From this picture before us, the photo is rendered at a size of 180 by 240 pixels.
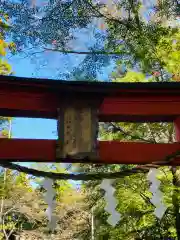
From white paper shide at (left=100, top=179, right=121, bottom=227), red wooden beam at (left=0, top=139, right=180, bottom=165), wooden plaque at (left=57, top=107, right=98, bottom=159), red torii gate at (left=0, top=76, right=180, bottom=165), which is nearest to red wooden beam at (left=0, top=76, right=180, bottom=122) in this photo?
red torii gate at (left=0, top=76, right=180, bottom=165)

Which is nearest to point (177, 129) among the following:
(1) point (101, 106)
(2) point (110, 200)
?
(1) point (101, 106)

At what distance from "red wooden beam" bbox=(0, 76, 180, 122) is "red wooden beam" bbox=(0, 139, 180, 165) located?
45 cm

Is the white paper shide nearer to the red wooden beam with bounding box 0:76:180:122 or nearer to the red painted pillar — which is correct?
the red wooden beam with bounding box 0:76:180:122

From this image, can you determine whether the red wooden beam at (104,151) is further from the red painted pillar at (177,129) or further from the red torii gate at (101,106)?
the red painted pillar at (177,129)

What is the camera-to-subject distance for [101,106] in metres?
4.85

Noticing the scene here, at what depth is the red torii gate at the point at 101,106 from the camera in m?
4.51

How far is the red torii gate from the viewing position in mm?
4508

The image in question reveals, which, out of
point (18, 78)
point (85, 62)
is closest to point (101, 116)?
point (18, 78)

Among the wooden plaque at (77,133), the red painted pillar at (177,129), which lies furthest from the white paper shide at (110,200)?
the red painted pillar at (177,129)

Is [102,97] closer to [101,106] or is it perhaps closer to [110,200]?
[101,106]

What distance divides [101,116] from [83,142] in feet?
1.69

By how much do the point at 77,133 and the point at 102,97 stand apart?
0.56 m

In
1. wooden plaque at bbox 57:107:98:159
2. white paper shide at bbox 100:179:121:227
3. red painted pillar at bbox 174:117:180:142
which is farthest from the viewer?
red painted pillar at bbox 174:117:180:142

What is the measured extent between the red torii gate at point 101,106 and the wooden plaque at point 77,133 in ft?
0.25
